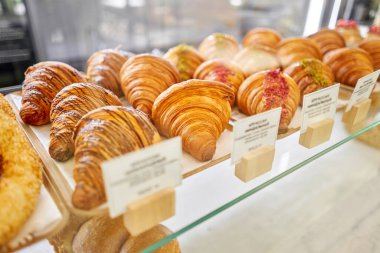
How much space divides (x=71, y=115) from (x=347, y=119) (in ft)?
2.78

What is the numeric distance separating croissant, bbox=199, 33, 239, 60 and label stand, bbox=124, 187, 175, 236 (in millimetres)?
813

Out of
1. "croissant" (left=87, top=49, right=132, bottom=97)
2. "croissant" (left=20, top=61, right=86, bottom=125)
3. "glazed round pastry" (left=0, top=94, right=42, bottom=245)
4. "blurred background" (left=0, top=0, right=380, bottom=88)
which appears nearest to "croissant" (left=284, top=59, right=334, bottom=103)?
"croissant" (left=87, top=49, right=132, bottom=97)

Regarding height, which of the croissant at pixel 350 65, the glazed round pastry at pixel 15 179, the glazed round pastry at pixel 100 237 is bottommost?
the glazed round pastry at pixel 100 237

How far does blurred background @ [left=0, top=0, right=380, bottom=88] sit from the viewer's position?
1.93 meters

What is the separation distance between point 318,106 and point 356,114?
0.87ft

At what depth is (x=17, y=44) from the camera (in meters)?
1.94

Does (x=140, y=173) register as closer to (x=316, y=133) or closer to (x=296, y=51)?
(x=316, y=133)

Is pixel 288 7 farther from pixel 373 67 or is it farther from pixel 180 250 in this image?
pixel 180 250

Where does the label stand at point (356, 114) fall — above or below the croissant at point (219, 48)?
below

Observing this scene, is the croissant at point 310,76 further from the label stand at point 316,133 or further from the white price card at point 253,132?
the white price card at point 253,132

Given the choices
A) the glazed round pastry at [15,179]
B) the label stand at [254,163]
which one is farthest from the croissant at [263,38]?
the glazed round pastry at [15,179]

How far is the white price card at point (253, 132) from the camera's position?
64 centimetres

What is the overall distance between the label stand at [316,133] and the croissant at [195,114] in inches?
8.8

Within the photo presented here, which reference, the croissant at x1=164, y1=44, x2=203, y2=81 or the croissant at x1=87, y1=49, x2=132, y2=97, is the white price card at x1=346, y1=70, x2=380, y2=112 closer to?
the croissant at x1=164, y1=44, x2=203, y2=81
